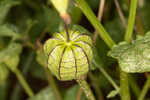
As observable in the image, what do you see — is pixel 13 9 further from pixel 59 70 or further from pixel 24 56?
pixel 59 70

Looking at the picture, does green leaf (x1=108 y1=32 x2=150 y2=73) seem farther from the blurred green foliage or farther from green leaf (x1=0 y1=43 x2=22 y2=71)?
green leaf (x1=0 y1=43 x2=22 y2=71)

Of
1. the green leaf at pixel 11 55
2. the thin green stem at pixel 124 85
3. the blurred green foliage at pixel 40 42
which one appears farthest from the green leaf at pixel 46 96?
the thin green stem at pixel 124 85

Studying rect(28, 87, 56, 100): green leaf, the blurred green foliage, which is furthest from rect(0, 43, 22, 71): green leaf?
rect(28, 87, 56, 100): green leaf

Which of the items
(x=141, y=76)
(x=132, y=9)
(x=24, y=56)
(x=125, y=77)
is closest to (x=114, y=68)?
(x=141, y=76)

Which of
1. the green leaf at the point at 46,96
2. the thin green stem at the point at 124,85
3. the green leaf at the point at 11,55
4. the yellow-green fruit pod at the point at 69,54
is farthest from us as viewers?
the green leaf at the point at 46,96

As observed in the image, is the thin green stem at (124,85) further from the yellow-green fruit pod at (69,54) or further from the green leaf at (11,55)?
the green leaf at (11,55)
